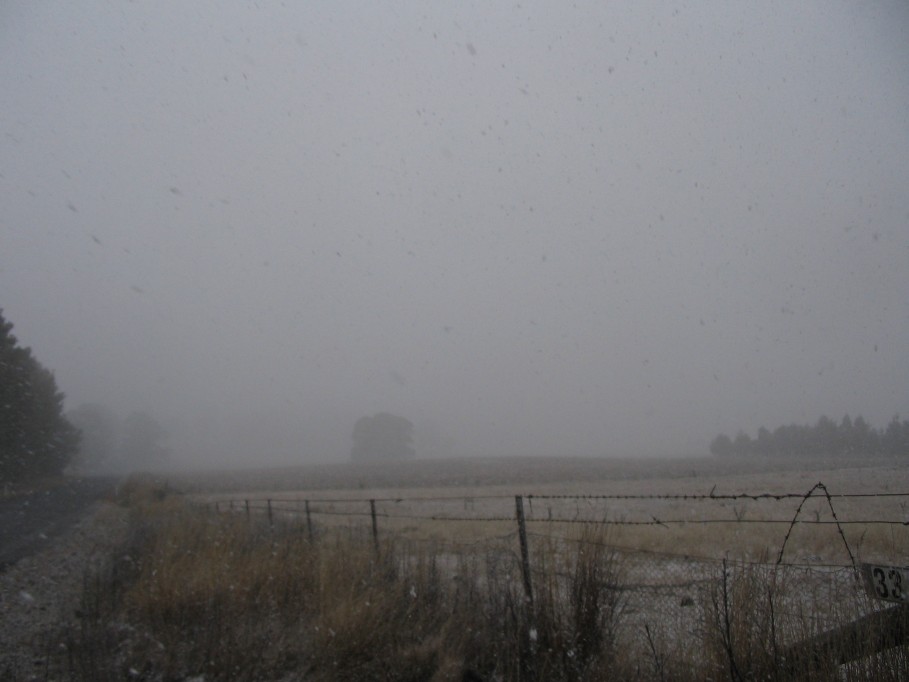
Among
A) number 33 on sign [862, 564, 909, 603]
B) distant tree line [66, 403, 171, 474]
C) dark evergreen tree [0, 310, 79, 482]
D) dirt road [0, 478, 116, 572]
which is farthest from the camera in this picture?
distant tree line [66, 403, 171, 474]

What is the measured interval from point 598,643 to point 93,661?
4.76 metres

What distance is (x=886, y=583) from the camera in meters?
3.44

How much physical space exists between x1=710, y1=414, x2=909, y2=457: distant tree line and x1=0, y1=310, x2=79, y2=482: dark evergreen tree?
188 ft

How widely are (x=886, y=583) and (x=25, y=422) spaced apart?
4663cm

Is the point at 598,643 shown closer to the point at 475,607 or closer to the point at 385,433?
the point at 475,607

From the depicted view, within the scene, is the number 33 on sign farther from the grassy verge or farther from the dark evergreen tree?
the dark evergreen tree

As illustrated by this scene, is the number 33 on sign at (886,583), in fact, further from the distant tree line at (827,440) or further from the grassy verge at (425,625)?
the distant tree line at (827,440)

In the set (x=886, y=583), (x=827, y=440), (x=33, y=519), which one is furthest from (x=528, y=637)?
(x=827, y=440)

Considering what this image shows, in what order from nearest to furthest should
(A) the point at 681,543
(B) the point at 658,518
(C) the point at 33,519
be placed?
(A) the point at 681,543, (B) the point at 658,518, (C) the point at 33,519

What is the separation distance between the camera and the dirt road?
42.7 feet

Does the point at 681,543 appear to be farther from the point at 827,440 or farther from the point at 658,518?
the point at 827,440

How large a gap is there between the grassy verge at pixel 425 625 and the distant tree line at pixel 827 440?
43.6m

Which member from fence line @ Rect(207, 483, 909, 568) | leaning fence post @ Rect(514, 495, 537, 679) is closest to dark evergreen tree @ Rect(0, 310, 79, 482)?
fence line @ Rect(207, 483, 909, 568)

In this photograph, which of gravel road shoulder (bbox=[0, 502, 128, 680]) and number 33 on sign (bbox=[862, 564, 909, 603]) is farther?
gravel road shoulder (bbox=[0, 502, 128, 680])
